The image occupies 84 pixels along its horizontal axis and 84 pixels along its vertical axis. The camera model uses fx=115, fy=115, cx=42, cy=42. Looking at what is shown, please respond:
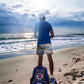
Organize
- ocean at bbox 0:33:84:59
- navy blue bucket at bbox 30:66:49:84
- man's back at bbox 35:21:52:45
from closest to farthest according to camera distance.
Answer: navy blue bucket at bbox 30:66:49:84 < man's back at bbox 35:21:52:45 < ocean at bbox 0:33:84:59

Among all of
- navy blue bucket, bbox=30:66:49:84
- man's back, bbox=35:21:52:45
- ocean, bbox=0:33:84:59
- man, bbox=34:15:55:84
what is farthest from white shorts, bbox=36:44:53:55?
ocean, bbox=0:33:84:59

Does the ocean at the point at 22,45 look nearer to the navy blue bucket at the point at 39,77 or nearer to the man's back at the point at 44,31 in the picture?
the man's back at the point at 44,31

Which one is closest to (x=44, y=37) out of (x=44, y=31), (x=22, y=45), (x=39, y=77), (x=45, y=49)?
(x=44, y=31)

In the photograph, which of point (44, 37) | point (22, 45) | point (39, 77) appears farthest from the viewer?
point (22, 45)

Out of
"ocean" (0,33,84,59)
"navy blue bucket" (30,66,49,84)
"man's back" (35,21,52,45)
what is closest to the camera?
"navy blue bucket" (30,66,49,84)

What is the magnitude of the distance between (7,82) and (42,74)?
1.46 metres

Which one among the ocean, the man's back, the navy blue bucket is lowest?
the ocean

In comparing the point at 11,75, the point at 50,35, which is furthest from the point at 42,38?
the point at 11,75

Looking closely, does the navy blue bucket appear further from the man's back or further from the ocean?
the ocean

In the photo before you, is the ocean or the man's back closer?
the man's back

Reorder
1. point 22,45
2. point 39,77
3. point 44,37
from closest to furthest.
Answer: point 39,77 < point 44,37 < point 22,45

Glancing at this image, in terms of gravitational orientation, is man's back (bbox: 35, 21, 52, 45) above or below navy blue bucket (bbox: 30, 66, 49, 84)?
above

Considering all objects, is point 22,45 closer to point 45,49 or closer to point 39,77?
point 45,49

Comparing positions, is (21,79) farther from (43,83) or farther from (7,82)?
(43,83)
